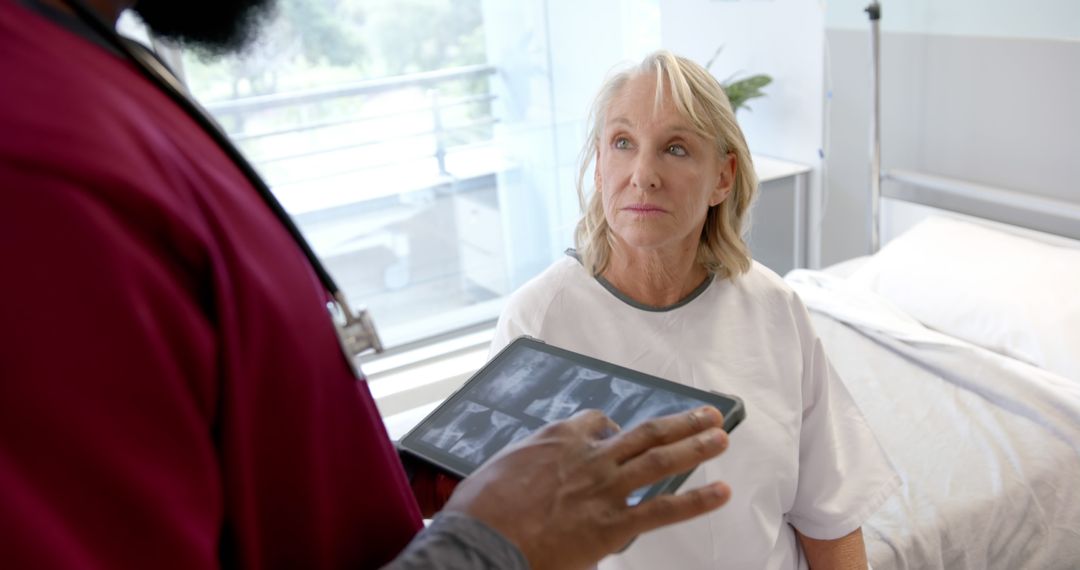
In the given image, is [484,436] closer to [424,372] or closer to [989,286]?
[989,286]

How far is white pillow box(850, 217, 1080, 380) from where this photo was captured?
2115 millimetres

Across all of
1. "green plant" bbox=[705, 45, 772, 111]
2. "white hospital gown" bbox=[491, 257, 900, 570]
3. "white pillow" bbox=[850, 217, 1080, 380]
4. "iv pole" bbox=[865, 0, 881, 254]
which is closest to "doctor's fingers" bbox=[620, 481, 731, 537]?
"white hospital gown" bbox=[491, 257, 900, 570]

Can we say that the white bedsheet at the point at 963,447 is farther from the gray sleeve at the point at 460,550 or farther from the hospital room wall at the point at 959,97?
the gray sleeve at the point at 460,550

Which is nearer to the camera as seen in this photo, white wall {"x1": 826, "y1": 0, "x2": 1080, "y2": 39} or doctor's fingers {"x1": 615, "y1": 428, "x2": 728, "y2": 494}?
doctor's fingers {"x1": 615, "y1": 428, "x2": 728, "y2": 494}

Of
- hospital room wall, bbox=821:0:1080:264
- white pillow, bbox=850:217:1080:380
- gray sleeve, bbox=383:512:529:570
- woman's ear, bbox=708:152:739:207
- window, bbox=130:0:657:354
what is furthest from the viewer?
window, bbox=130:0:657:354

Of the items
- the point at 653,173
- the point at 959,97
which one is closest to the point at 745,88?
the point at 959,97

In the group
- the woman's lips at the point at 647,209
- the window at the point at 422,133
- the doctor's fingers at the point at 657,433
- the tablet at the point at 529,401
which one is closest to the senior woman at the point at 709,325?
the woman's lips at the point at 647,209

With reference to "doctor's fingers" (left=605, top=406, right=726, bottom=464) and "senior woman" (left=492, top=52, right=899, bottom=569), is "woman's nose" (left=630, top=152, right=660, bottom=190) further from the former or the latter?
"doctor's fingers" (left=605, top=406, right=726, bottom=464)

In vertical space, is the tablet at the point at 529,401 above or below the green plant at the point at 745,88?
above

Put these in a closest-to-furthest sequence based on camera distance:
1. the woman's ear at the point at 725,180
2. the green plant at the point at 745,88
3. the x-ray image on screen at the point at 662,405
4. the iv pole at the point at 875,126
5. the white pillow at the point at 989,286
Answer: the x-ray image on screen at the point at 662,405 < the woman's ear at the point at 725,180 < the white pillow at the point at 989,286 < the iv pole at the point at 875,126 < the green plant at the point at 745,88

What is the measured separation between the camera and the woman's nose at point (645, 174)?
53.8 inches

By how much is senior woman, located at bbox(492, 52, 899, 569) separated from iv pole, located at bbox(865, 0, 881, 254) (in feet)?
4.69

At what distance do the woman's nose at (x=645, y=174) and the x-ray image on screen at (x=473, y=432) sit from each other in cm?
57

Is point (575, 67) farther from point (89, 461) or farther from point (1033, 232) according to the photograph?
point (89, 461)
